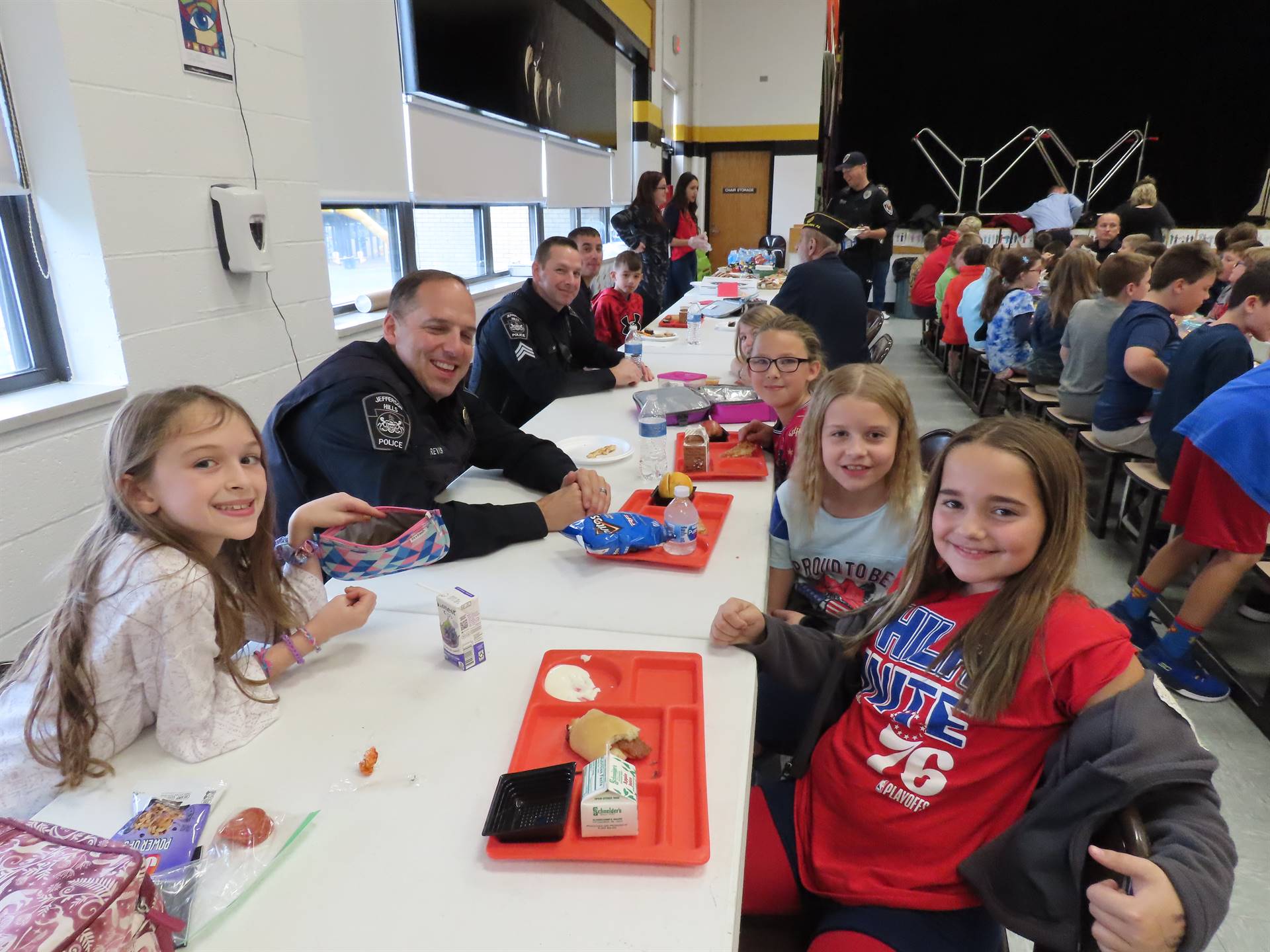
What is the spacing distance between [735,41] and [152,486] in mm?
12385

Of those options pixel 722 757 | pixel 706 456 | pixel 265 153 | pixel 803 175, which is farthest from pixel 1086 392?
pixel 803 175

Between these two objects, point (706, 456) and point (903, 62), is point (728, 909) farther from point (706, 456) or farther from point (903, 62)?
point (903, 62)

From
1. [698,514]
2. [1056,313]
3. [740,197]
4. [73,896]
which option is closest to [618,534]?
[698,514]

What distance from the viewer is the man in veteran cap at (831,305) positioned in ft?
10.9

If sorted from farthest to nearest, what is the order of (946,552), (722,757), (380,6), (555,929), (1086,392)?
(1086,392) → (380,6) → (946,552) → (722,757) → (555,929)

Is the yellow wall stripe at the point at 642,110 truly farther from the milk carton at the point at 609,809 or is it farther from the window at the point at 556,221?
the milk carton at the point at 609,809

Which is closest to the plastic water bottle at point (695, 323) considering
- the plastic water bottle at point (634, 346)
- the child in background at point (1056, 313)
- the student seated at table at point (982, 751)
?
the plastic water bottle at point (634, 346)

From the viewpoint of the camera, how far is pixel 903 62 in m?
11.5

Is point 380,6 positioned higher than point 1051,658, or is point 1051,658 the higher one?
point 380,6

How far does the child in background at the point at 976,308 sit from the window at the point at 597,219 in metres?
3.98

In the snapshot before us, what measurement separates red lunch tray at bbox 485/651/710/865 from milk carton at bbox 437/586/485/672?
11 centimetres

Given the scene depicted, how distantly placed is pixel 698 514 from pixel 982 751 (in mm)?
785

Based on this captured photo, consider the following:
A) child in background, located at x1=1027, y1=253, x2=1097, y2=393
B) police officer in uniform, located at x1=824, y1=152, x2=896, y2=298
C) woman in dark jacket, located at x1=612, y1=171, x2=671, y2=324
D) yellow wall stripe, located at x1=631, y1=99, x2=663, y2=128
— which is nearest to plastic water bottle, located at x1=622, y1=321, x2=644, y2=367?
woman in dark jacket, located at x1=612, y1=171, x2=671, y2=324

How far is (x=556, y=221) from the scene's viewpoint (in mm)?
7176
